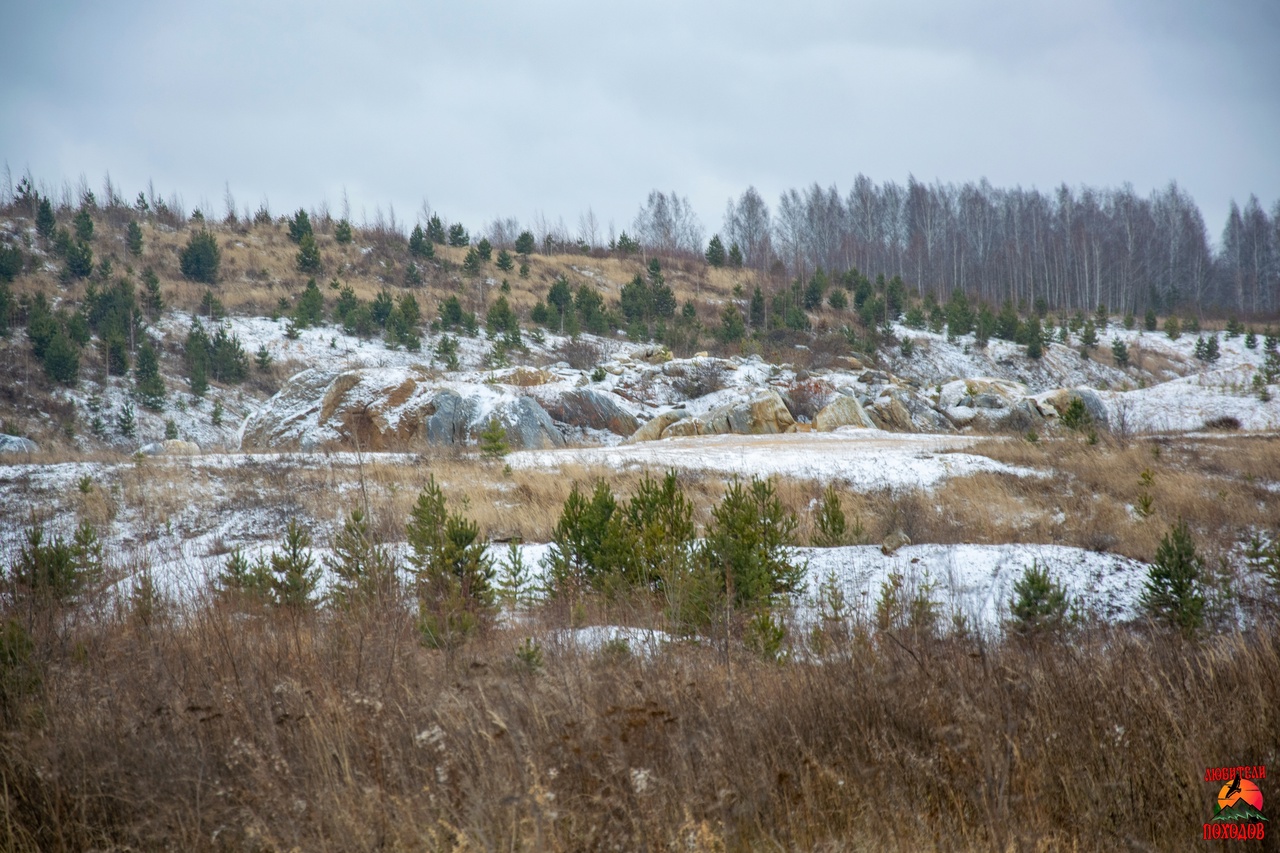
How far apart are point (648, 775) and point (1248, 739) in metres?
2.42

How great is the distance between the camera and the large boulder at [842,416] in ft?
80.3

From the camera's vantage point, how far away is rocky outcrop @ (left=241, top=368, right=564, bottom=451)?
19.4 m

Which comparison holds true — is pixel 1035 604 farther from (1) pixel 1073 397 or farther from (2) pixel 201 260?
(2) pixel 201 260

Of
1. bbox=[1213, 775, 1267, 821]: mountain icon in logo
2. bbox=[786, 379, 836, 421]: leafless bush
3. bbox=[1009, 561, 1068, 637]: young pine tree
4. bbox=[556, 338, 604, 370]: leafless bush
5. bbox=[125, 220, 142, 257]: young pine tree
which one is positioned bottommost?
bbox=[1009, 561, 1068, 637]: young pine tree

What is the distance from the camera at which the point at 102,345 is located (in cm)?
2706

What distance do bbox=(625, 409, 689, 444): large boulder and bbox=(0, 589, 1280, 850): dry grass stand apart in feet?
64.3

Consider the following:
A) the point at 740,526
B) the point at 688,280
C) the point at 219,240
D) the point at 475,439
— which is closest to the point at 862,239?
the point at 688,280

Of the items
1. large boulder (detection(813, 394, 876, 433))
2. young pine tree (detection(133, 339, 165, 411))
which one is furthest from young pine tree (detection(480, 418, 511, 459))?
young pine tree (detection(133, 339, 165, 411))

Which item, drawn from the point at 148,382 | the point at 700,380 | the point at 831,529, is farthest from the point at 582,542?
the point at 148,382

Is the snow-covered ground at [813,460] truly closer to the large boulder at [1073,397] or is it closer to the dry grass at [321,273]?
the large boulder at [1073,397]

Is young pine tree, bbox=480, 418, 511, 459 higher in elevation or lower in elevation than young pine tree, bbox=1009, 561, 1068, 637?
higher

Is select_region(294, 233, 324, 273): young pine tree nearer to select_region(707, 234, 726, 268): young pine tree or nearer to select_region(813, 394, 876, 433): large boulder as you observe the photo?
select_region(707, 234, 726, 268): young pine tree

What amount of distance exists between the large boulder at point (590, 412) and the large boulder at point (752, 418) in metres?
3.01

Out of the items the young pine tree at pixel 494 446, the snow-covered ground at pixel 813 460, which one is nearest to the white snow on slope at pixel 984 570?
the snow-covered ground at pixel 813 460
